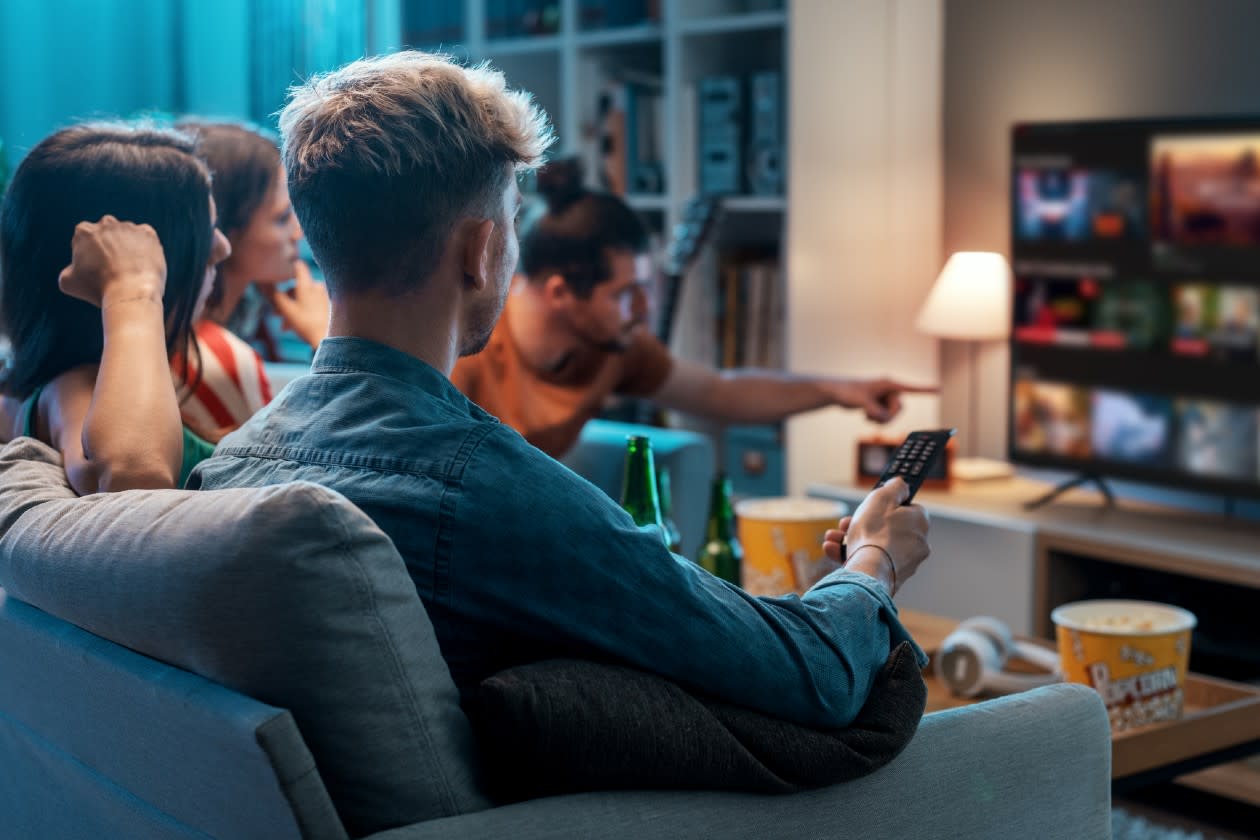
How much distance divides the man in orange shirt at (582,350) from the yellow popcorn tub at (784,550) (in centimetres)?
66

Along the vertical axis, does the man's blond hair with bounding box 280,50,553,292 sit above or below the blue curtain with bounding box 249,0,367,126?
below

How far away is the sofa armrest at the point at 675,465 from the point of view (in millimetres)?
2852

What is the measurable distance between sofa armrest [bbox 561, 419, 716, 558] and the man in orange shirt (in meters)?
0.12

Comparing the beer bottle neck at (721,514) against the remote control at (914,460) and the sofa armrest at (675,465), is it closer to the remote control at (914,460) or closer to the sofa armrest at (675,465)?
the remote control at (914,460)

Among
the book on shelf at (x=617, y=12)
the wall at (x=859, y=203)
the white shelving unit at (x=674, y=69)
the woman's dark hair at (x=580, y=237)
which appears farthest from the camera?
the book on shelf at (x=617, y=12)

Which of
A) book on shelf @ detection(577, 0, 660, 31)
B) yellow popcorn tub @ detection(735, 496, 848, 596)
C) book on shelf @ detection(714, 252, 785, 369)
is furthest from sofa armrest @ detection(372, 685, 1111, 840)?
book on shelf @ detection(577, 0, 660, 31)

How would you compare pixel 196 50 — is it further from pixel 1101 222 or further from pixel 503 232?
pixel 503 232

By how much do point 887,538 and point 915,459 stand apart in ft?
0.52

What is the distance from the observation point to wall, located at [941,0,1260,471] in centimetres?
315

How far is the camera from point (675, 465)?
2.86m

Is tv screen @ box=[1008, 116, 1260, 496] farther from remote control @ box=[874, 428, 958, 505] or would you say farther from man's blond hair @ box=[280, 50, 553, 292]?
man's blond hair @ box=[280, 50, 553, 292]

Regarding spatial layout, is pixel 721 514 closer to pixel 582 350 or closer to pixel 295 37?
pixel 582 350

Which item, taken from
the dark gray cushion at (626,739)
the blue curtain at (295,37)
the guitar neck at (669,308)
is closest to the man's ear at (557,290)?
the guitar neck at (669,308)

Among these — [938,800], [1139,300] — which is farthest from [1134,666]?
[1139,300]
